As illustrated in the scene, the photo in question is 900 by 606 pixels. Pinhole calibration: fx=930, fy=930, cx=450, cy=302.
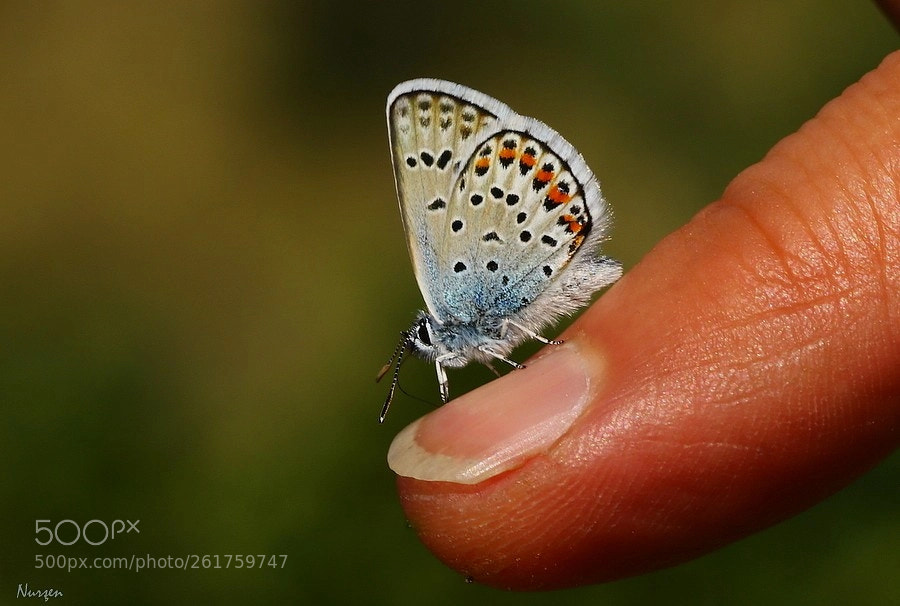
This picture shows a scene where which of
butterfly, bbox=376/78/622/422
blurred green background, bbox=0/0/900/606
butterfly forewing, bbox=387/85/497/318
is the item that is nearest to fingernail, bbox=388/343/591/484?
butterfly, bbox=376/78/622/422

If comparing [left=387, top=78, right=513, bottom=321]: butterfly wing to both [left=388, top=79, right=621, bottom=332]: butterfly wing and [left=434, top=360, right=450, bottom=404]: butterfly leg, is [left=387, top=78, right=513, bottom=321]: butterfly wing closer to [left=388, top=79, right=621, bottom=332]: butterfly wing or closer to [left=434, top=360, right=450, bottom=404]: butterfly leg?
[left=388, top=79, right=621, bottom=332]: butterfly wing

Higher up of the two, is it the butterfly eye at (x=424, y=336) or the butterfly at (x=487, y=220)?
the butterfly at (x=487, y=220)

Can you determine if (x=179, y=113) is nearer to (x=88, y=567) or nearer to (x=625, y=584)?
(x=88, y=567)

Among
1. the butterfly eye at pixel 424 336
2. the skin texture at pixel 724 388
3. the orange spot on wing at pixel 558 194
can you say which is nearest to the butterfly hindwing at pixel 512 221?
the orange spot on wing at pixel 558 194

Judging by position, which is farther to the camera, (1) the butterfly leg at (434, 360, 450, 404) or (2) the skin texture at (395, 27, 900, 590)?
(1) the butterfly leg at (434, 360, 450, 404)


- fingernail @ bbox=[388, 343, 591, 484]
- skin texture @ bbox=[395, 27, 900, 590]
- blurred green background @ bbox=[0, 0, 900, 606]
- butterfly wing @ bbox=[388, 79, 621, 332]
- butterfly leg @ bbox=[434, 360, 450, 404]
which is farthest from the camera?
blurred green background @ bbox=[0, 0, 900, 606]

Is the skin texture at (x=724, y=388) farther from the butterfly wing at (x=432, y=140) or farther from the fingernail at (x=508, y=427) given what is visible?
the butterfly wing at (x=432, y=140)
